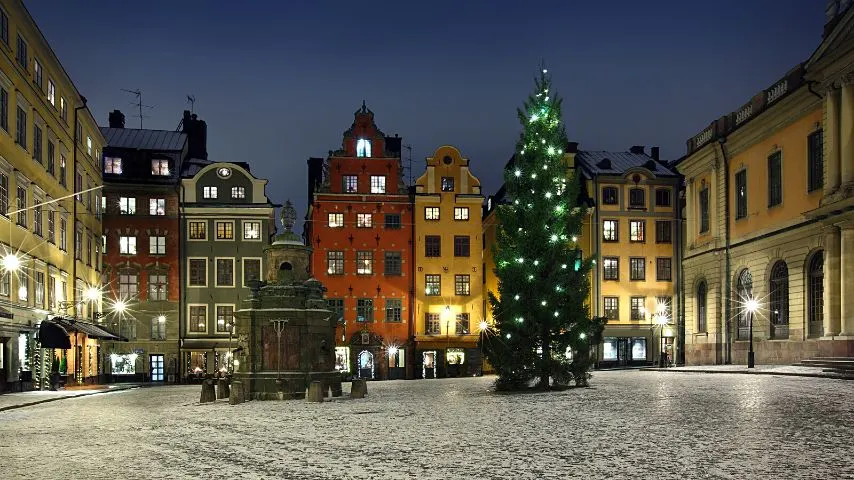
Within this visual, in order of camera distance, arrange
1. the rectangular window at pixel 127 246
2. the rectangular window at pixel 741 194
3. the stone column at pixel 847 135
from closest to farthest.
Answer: the stone column at pixel 847 135 < the rectangular window at pixel 741 194 < the rectangular window at pixel 127 246

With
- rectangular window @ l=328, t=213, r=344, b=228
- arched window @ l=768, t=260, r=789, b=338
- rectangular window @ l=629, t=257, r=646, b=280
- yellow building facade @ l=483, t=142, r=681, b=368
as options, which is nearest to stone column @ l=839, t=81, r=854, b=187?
arched window @ l=768, t=260, r=789, b=338

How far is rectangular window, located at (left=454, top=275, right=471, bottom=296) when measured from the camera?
64.6 m

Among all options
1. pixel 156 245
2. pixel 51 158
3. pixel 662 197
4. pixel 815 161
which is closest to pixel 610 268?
pixel 662 197

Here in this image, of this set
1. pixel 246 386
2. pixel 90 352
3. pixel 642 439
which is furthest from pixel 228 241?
pixel 642 439

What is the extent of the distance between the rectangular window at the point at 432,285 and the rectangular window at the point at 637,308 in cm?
1534

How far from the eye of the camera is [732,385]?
99.1 ft

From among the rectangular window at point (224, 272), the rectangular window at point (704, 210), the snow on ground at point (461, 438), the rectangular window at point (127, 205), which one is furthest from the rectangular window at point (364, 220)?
the snow on ground at point (461, 438)

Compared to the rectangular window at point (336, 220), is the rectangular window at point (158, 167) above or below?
above

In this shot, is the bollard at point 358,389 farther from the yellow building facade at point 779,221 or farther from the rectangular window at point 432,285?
the rectangular window at point 432,285

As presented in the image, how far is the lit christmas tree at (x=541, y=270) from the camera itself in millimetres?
32219

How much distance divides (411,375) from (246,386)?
33.1m

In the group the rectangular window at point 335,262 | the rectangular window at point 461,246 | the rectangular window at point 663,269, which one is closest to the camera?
the rectangular window at point 335,262

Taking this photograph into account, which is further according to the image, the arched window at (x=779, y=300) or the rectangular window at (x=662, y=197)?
the rectangular window at (x=662, y=197)

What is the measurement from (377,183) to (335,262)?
22.0 feet
